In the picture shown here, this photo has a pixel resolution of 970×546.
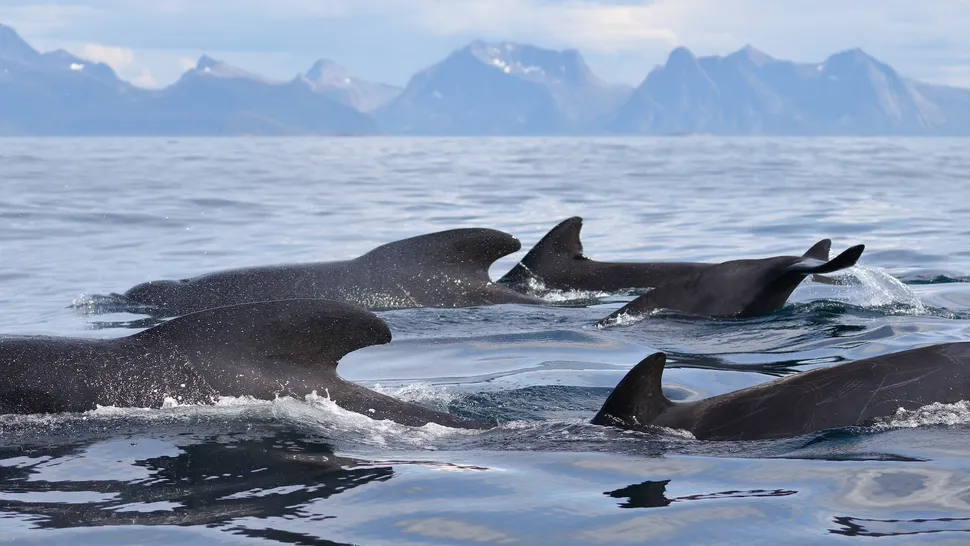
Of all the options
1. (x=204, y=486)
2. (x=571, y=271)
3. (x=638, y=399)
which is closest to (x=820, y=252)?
(x=571, y=271)

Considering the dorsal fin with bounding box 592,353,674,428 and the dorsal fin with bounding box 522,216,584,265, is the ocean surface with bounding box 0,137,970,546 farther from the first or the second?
the dorsal fin with bounding box 522,216,584,265

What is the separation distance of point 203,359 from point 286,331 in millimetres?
478

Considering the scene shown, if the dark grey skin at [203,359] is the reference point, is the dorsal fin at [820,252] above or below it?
above

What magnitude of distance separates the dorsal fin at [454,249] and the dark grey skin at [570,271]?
1.01 meters

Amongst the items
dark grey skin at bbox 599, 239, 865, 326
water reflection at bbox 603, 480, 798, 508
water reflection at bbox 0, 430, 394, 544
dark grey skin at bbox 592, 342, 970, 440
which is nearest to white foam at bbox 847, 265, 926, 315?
dark grey skin at bbox 599, 239, 865, 326

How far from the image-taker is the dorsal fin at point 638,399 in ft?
20.5

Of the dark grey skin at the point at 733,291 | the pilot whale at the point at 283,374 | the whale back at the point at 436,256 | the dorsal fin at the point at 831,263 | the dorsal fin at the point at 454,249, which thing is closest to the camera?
the pilot whale at the point at 283,374

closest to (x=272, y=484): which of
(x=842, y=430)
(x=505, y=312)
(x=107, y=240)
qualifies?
(x=842, y=430)

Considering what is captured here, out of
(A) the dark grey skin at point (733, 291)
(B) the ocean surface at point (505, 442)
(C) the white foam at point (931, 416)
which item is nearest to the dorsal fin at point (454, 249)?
(B) the ocean surface at point (505, 442)

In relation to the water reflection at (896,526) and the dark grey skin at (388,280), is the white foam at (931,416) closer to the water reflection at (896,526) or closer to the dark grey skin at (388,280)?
the water reflection at (896,526)

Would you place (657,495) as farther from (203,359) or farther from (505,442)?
(203,359)

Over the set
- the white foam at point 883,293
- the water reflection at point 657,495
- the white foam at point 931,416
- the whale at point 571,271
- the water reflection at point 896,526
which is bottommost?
the water reflection at point 896,526

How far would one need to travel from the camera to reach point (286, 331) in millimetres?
6457

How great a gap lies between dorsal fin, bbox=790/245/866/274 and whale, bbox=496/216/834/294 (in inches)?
96.0
